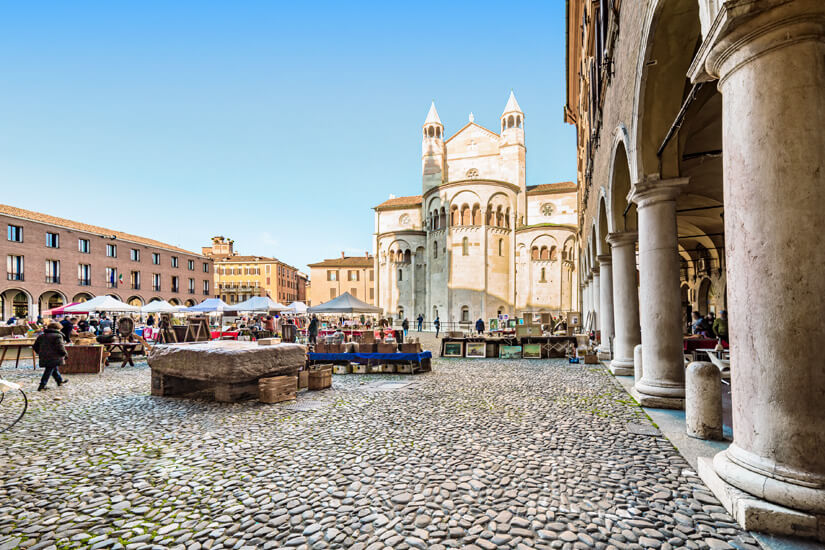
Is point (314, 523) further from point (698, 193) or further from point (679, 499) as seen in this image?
point (698, 193)

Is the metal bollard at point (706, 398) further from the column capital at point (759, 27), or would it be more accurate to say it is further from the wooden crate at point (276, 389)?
the wooden crate at point (276, 389)

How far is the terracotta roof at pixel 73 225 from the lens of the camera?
35656 millimetres

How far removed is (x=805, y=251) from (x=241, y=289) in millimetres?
80664

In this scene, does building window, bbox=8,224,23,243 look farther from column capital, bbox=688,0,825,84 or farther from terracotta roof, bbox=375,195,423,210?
column capital, bbox=688,0,825,84

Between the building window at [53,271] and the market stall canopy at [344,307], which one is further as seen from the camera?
the building window at [53,271]

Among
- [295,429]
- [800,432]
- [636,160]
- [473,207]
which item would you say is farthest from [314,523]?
[473,207]

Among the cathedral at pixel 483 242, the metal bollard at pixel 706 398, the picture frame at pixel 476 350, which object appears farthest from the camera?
the cathedral at pixel 483 242

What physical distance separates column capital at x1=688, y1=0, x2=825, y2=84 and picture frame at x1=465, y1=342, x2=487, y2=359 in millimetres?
12856

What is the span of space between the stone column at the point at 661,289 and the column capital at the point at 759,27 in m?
3.26

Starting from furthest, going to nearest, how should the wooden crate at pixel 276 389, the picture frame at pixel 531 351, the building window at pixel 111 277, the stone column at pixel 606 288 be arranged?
the building window at pixel 111 277
the picture frame at pixel 531 351
the stone column at pixel 606 288
the wooden crate at pixel 276 389

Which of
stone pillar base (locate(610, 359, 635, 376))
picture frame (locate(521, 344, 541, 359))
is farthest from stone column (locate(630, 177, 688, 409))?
picture frame (locate(521, 344, 541, 359))

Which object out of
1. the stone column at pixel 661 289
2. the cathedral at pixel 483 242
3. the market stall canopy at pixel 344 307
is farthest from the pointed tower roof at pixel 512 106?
the stone column at pixel 661 289

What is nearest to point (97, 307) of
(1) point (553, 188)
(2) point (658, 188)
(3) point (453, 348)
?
(3) point (453, 348)

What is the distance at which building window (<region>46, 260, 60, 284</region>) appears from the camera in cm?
3791
